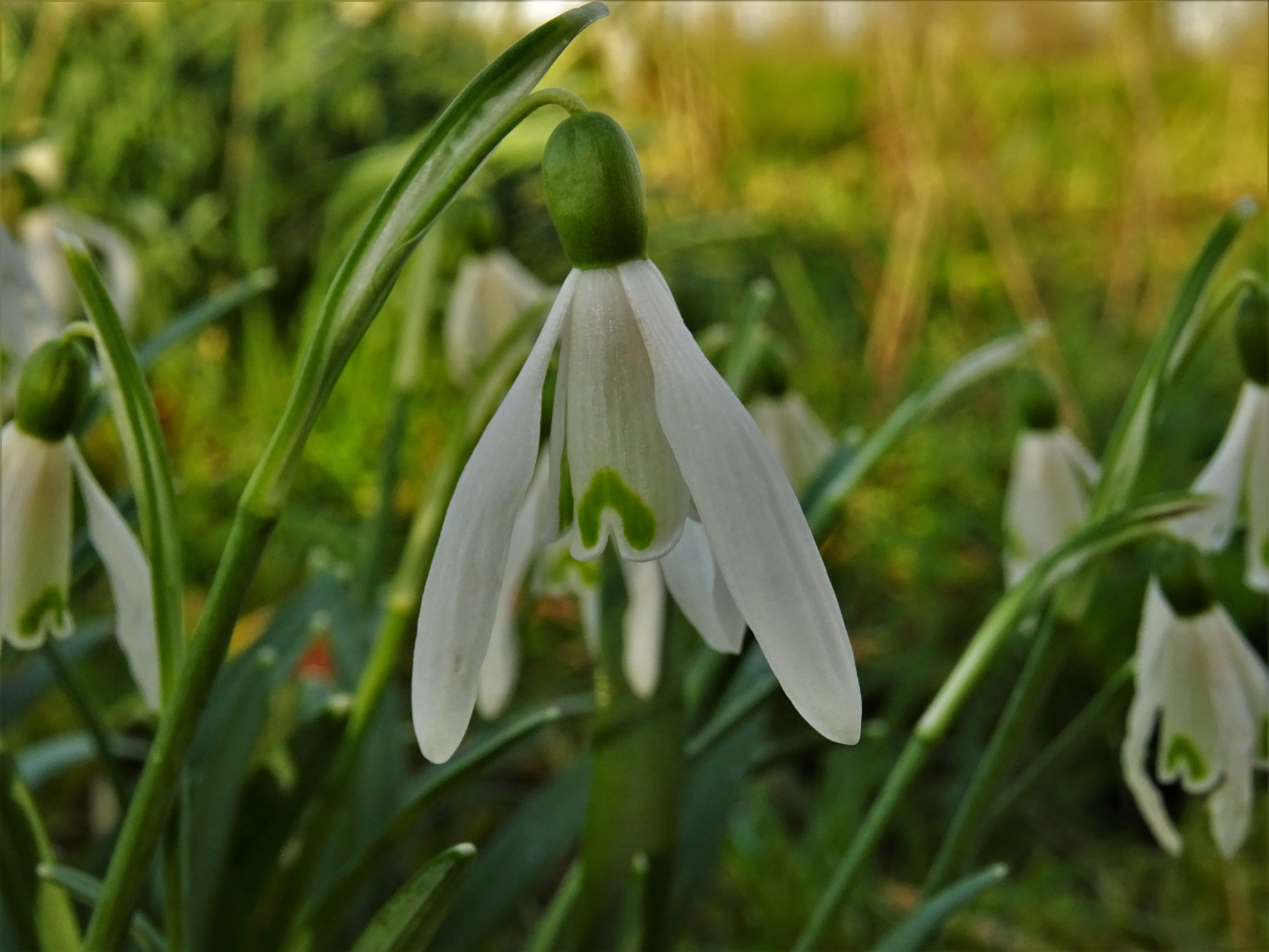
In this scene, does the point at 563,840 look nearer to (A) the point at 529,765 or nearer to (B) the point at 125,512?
(B) the point at 125,512

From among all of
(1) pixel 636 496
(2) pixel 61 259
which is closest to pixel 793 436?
(1) pixel 636 496

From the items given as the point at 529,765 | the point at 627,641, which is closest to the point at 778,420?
the point at 627,641

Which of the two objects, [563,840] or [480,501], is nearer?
[480,501]

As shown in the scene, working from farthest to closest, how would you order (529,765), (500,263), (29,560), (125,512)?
(529,765), (500,263), (125,512), (29,560)

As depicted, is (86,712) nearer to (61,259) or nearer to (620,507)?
(620,507)

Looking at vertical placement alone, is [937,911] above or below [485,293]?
below

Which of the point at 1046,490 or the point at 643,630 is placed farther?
the point at 1046,490

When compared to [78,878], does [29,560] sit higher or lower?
higher
